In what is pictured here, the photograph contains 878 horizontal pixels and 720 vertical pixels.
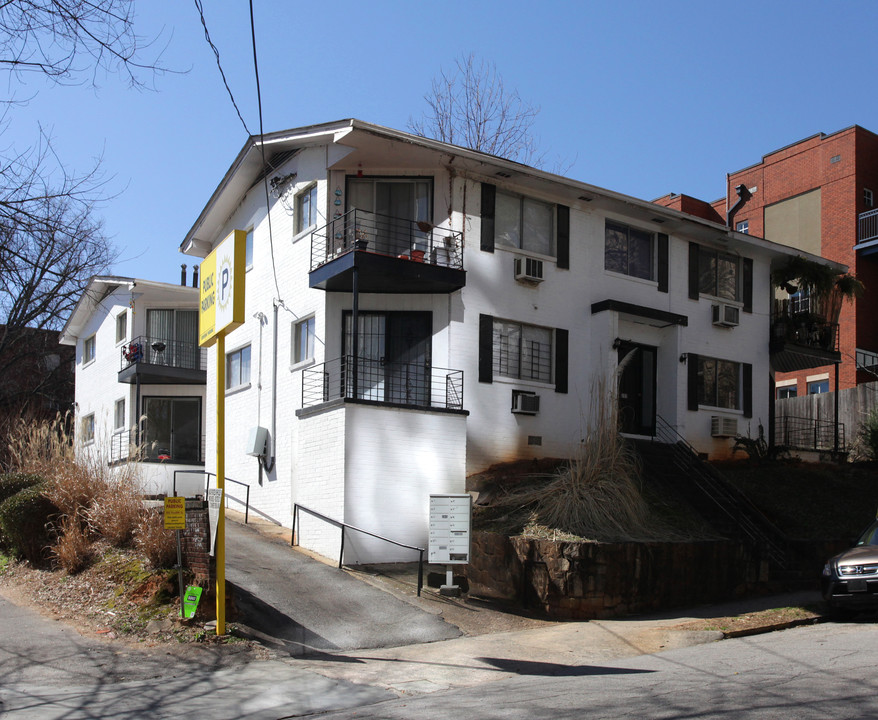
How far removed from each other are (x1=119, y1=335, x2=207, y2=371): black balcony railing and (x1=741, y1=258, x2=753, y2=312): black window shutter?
15.8m

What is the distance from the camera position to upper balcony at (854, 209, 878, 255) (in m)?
32.8

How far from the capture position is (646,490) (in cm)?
1700

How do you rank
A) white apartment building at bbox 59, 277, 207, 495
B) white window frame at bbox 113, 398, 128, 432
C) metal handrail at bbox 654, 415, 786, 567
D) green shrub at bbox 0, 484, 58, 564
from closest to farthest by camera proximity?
green shrub at bbox 0, 484, 58, 564
metal handrail at bbox 654, 415, 786, 567
white apartment building at bbox 59, 277, 207, 495
white window frame at bbox 113, 398, 128, 432

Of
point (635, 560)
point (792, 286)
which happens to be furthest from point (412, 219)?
point (792, 286)

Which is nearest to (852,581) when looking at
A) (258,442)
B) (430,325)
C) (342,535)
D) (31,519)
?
(342,535)

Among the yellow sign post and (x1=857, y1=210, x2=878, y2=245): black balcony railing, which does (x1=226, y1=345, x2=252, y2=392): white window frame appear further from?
(x1=857, y1=210, x2=878, y2=245): black balcony railing

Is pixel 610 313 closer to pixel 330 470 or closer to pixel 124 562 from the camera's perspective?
pixel 330 470

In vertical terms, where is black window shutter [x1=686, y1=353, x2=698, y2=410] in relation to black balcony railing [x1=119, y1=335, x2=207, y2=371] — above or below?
below

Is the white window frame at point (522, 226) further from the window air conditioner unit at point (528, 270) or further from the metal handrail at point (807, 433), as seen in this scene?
the metal handrail at point (807, 433)

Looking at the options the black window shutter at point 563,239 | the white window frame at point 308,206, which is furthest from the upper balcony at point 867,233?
the white window frame at point 308,206

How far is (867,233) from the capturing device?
33125 millimetres

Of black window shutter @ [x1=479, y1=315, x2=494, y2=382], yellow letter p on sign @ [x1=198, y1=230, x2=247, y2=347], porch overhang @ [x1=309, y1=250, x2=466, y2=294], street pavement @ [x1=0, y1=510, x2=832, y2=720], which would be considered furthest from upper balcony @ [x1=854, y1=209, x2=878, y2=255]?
yellow letter p on sign @ [x1=198, y1=230, x2=247, y2=347]

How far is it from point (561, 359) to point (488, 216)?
3482 mm

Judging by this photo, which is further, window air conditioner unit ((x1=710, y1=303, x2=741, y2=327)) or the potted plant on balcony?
the potted plant on balcony
